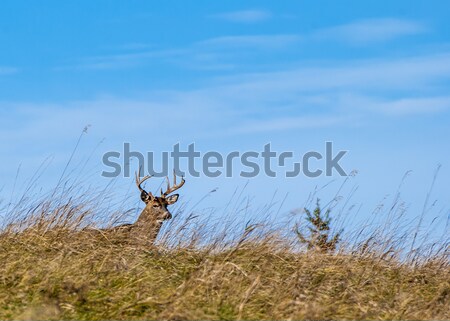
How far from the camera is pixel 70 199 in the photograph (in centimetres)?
1057

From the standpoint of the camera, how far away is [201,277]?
24.6 feet

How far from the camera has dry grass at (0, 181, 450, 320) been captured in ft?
22.6

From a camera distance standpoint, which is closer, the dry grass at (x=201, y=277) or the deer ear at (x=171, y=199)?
the dry grass at (x=201, y=277)

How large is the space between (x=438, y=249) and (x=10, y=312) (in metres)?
6.07

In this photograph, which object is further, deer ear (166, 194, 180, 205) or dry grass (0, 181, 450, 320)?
deer ear (166, 194, 180, 205)

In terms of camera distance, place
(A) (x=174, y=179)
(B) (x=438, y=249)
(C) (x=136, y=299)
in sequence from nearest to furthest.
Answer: (C) (x=136, y=299), (B) (x=438, y=249), (A) (x=174, y=179)

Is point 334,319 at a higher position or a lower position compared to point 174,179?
lower

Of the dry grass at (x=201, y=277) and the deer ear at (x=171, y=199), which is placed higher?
the deer ear at (x=171, y=199)

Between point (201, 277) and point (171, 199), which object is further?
point (171, 199)

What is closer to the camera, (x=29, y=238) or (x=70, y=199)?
(x=29, y=238)

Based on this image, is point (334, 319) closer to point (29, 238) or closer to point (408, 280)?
point (408, 280)

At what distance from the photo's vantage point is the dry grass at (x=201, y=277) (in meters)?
6.90

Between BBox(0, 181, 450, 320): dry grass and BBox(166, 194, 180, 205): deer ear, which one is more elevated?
BBox(166, 194, 180, 205): deer ear

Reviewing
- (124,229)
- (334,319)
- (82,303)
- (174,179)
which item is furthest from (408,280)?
(174,179)
